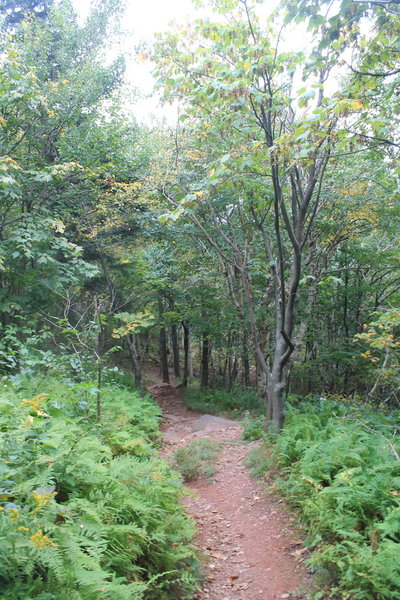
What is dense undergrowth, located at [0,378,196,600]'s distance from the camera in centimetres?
258

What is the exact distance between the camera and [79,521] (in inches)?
132

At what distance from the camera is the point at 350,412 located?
812 centimetres

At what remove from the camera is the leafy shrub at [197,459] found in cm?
760

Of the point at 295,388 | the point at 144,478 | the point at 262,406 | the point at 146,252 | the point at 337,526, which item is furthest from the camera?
the point at 295,388

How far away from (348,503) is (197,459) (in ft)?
14.1

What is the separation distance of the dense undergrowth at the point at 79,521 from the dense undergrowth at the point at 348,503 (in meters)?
1.45

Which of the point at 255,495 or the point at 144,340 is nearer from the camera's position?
the point at 255,495

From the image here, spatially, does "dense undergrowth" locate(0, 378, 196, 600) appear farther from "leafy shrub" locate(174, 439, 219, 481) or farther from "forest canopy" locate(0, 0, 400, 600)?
"leafy shrub" locate(174, 439, 219, 481)

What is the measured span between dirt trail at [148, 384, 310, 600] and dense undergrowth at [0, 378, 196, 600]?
0.50 metres

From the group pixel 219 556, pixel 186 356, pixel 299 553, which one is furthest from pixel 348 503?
pixel 186 356

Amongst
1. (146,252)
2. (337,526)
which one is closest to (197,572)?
(337,526)

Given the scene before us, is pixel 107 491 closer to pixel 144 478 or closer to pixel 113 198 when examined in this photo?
pixel 144 478

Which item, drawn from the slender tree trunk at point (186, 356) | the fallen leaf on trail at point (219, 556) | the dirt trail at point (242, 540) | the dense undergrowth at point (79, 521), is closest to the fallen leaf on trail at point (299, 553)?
the dirt trail at point (242, 540)

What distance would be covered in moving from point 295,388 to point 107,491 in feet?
56.0
